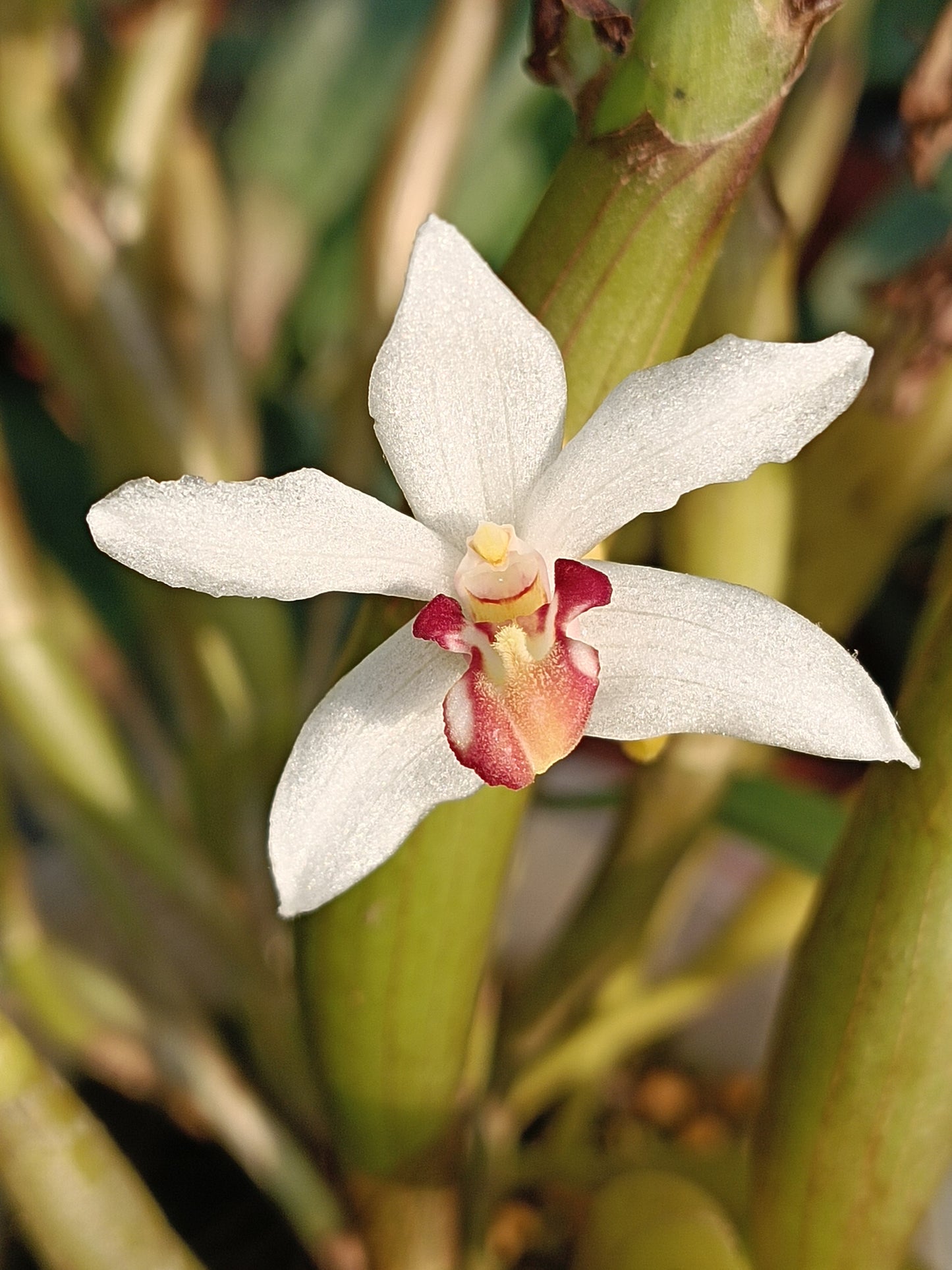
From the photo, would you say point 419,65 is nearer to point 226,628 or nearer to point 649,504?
point 226,628

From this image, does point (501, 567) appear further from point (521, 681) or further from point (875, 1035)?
point (875, 1035)

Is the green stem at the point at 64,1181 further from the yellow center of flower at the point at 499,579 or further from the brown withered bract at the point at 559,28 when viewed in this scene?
the brown withered bract at the point at 559,28

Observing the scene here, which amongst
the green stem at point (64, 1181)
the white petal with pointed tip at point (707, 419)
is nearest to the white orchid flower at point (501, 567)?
the white petal with pointed tip at point (707, 419)

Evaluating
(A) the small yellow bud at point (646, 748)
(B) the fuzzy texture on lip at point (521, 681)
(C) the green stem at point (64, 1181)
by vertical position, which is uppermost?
(B) the fuzzy texture on lip at point (521, 681)

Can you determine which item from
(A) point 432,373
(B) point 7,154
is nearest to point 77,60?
(B) point 7,154

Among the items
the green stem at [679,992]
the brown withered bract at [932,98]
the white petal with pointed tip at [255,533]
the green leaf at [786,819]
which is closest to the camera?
the white petal with pointed tip at [255,533]

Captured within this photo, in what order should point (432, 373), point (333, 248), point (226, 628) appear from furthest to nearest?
1. point (333, 248)
2. point (226, 628)
3. point (432, 373)

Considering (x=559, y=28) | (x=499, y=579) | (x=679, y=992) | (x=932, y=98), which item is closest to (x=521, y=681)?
(x=499, y=579)
